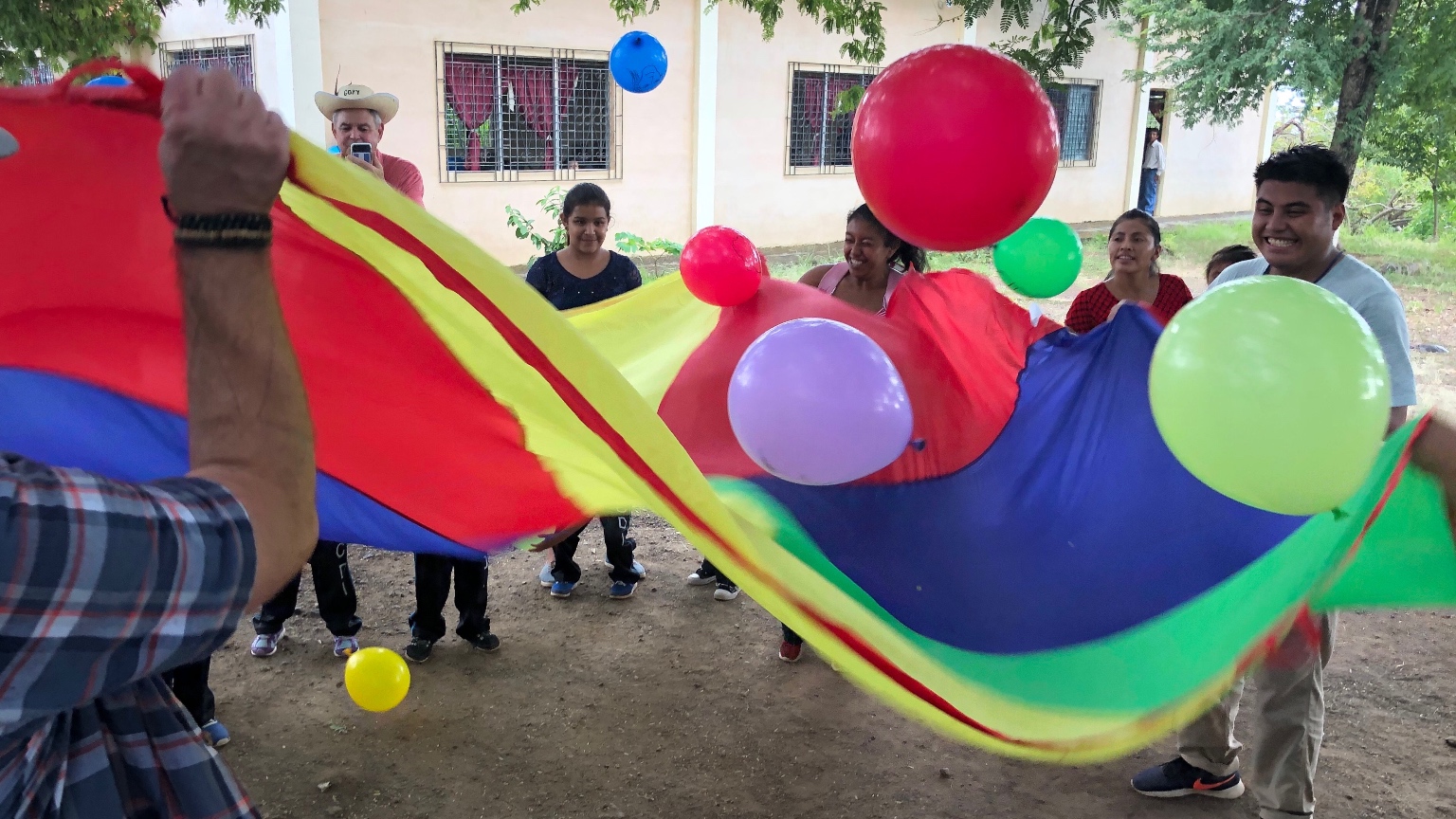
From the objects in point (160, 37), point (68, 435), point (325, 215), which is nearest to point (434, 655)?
point (68, 435)

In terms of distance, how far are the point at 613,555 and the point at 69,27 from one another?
313 centimetres

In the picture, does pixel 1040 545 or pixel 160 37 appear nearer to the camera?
pixel 1040 545

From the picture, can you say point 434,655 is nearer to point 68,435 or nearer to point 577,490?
point 577,490

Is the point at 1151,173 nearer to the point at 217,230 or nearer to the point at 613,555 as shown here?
the point at 613,555

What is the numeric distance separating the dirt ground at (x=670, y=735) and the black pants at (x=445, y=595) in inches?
4.0

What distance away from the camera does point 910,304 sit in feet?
9.47

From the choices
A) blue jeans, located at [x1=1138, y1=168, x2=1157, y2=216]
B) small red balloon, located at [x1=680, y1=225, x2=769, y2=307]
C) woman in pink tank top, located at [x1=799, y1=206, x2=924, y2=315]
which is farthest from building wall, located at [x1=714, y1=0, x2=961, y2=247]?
small red balloon, located at [x1=680, y1=225, x2=769, y2=307]

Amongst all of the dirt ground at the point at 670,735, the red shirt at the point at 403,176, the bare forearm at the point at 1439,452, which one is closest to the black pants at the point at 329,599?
the dirt ground at the point at 670,735

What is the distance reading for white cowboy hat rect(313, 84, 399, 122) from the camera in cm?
356

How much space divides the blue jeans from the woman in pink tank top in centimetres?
1315

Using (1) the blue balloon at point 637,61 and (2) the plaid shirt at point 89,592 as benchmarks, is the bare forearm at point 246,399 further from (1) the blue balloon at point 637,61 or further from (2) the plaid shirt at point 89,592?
(1) the blue balloon at point 637,61

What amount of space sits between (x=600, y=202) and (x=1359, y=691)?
10.1 ft

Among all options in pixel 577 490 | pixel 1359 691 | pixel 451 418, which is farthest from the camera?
pixel 1359 691

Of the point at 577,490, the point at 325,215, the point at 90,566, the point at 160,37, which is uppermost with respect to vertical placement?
the point at 160,37
